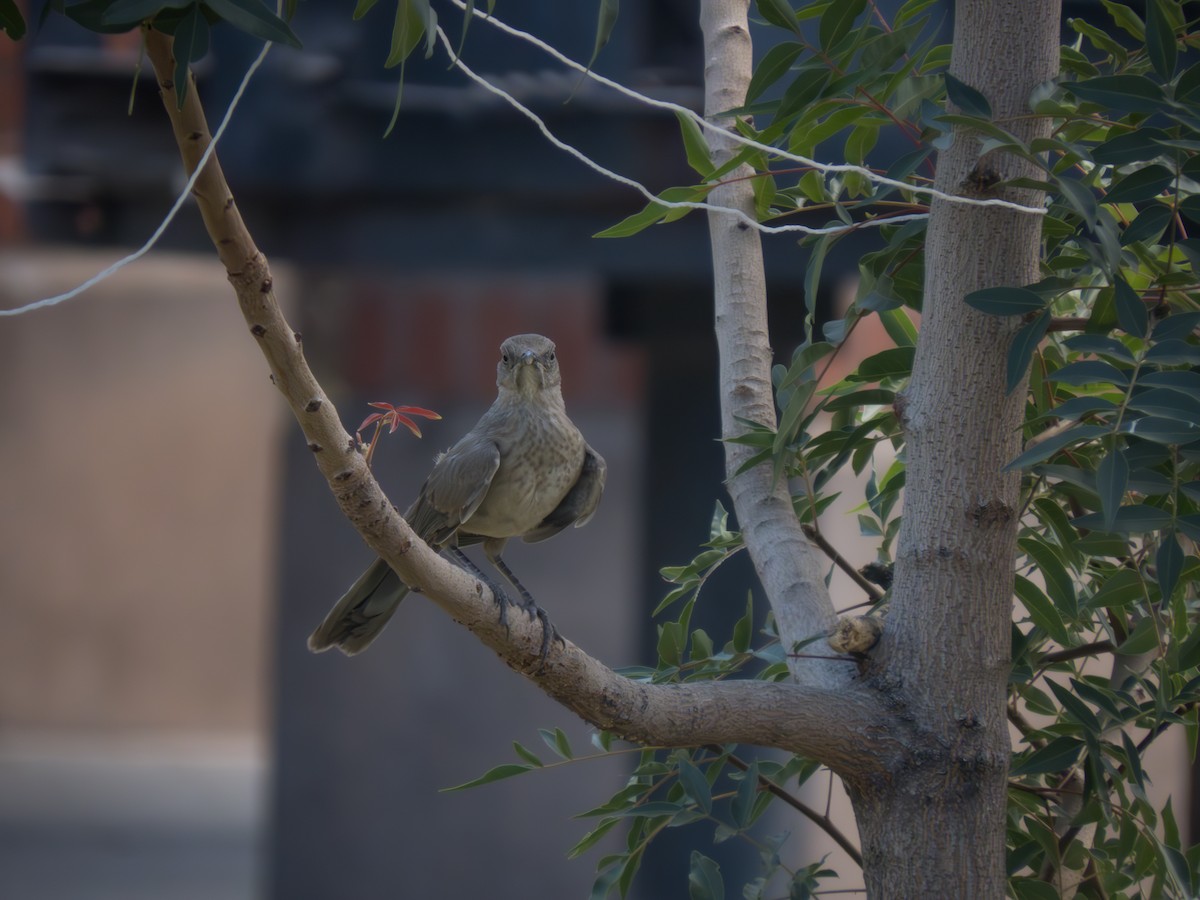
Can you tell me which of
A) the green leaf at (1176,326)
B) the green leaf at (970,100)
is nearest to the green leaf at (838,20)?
the green leaf at (970,100)

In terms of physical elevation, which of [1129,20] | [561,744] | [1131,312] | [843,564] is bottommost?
[561,744]

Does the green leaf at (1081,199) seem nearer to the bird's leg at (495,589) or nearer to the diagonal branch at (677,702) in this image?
the diagonal branch at (677,702)

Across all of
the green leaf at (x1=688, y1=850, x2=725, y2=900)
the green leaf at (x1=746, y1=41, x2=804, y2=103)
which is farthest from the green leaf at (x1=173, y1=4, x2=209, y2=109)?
the green leaf at (x1=688, y1=850, x2=725, y2=900)

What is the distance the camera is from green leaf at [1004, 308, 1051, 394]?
1145 mm

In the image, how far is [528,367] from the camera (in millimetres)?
2260

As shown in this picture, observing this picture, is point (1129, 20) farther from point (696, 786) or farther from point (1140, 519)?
point (696, 786)

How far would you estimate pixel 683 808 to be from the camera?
1.34 m

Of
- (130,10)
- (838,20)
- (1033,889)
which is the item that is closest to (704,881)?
(1033,889)

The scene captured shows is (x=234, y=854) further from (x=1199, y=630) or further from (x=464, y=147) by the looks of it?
(x=1199, y=630)

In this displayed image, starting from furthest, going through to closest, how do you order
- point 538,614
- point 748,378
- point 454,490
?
point 454,490 < point 538,614 < point 748,378

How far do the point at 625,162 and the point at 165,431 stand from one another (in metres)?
6.42

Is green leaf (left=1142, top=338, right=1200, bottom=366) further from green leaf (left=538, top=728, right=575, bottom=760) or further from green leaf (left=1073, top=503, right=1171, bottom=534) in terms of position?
green leaf (left=538, top=728, right=575, bottom=760)

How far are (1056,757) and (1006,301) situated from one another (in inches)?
18.6

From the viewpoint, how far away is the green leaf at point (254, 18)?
845 mm
